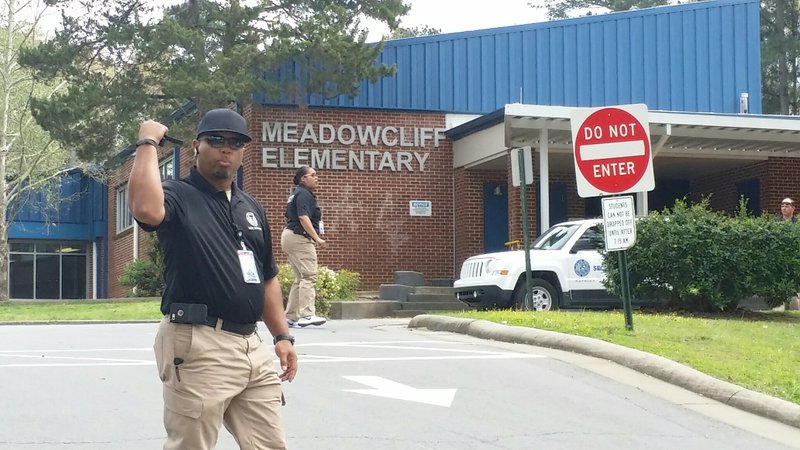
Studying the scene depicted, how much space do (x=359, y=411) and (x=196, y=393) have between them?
12.2 feet

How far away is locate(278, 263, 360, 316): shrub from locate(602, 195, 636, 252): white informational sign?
744 centimetres

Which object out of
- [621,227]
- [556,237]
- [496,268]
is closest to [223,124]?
[621,227]

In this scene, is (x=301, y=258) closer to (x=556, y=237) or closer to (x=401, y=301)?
(x=556, y=237)

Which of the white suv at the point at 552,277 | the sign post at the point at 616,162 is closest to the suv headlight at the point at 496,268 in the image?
the white suv at the point at 552,277

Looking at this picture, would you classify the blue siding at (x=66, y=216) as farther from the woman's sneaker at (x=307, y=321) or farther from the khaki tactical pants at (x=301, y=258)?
the khaki tactical pants at (x=301, y=258)

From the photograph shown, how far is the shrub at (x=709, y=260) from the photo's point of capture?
15.3 metres

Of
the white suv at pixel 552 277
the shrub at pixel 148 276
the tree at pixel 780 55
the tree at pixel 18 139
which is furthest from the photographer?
the tree at pixel 780 55

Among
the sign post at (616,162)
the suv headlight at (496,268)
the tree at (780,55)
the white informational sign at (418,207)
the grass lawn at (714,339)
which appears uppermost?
the tree at (780,55)

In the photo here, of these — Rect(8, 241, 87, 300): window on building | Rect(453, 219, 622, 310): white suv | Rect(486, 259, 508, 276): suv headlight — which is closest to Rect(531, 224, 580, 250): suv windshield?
Rect(453, 219, 622, 310): white suv

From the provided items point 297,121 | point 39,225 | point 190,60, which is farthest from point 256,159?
point 39,225

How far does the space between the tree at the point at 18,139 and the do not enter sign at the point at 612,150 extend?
85.8 ft

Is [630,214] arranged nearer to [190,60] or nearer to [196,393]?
[196,393]

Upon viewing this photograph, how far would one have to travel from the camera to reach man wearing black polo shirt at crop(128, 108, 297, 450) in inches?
175

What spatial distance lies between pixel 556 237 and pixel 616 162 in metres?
5.93
